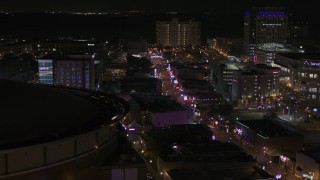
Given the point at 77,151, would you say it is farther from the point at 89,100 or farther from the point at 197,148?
the point at 197,148

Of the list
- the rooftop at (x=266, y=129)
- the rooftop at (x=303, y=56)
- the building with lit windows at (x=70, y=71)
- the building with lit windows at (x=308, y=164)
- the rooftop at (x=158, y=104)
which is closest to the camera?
the building with lit windows at (x=308, y=164)

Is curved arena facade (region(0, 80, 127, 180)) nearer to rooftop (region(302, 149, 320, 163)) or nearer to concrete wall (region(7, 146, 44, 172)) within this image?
concrete wall (region(7, 146, 44, 172))

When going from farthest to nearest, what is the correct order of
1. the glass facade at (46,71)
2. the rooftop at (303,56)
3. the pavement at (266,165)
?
the rooftop at (303,56) < the glass facade at (46,71) < the pavement at (266,165)

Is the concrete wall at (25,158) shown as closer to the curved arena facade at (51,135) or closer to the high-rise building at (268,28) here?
the curved arena facade at (51,135)

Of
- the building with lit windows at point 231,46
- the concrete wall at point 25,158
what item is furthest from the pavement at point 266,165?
the building with lit windows at point 231,46

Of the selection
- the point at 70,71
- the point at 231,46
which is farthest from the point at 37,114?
the point at 231,46

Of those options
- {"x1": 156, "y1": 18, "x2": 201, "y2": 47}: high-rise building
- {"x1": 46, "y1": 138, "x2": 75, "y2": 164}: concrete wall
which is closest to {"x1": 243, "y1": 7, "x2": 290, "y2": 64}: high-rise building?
{"x1": 156, "y1": 18, "x2": 201, "y2": 47}: high-rise building

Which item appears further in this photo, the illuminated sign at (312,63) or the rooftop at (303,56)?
the rooftop at (303,56)

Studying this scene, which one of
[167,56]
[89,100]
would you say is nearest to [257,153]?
[89,100]
